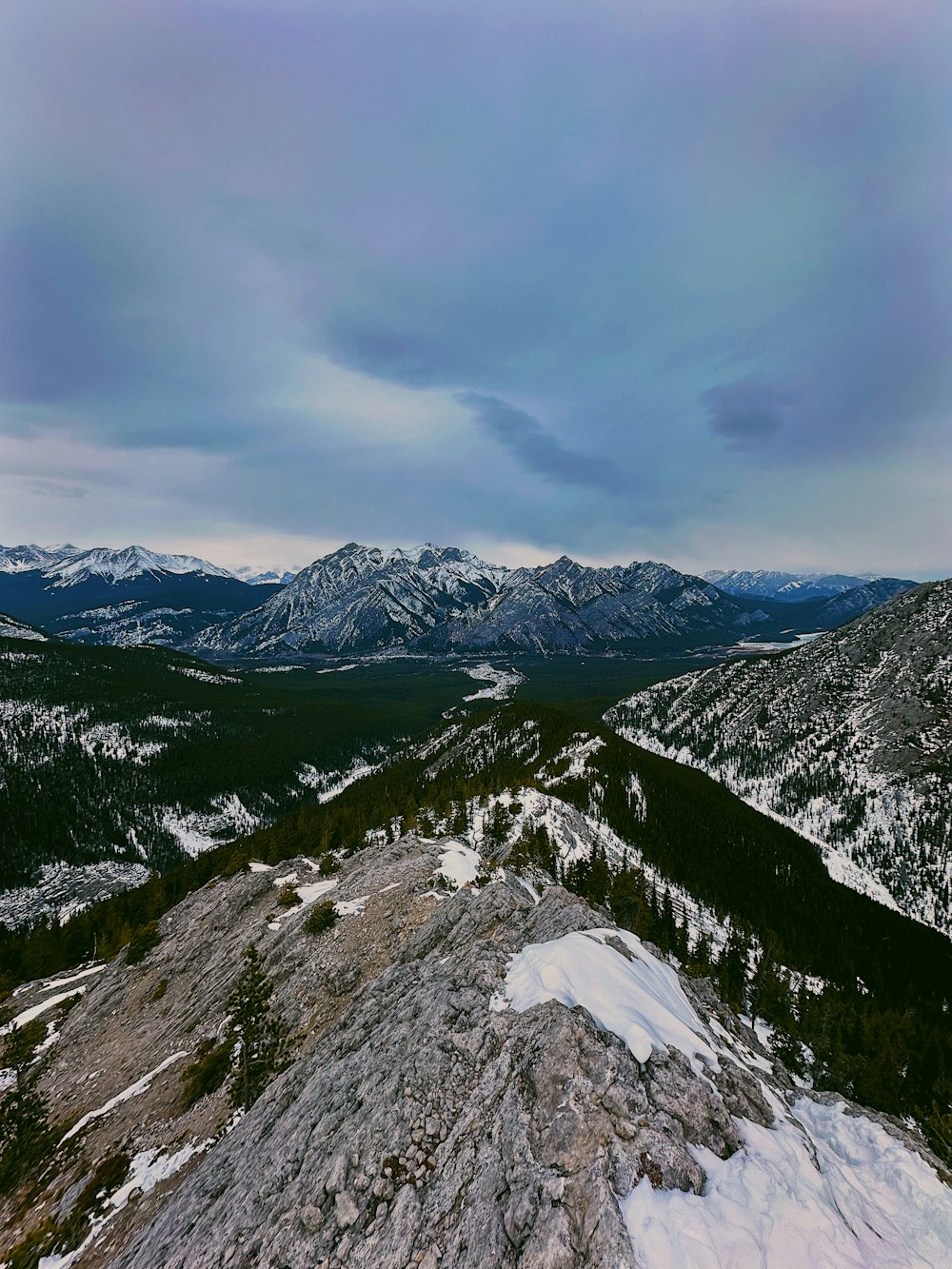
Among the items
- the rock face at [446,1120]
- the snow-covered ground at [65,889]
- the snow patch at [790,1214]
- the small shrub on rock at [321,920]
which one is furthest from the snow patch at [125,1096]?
the snow-covered ground at [65,889]

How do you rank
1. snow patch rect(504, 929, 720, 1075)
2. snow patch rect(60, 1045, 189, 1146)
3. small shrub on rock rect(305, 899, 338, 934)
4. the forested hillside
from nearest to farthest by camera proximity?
snow patch rect(504, 929, 720, 1075) < snow patch rect(60, 1045, 189, 1146) < small shrub on rock rect(305, 899, 338, 934) < the forested hillside

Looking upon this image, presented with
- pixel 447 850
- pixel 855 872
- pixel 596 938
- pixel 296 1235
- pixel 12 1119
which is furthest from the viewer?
pixel 855 872

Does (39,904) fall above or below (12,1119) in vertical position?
below

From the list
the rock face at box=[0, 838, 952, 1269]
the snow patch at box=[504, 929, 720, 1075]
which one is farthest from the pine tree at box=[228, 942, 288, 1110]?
the snow patch at box=[504, 929, 720, 1075]

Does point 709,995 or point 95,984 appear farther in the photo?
point 95,984

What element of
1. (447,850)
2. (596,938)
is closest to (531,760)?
(447,850)

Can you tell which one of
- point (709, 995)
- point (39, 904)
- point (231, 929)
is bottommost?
point (39, 904)

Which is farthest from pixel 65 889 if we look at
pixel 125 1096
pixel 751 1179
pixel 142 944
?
pixel 751 1179

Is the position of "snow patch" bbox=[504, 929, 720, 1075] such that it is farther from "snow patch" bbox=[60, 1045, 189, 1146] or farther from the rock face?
"snow patch" bbox=[60, 1045, 189, 1146]

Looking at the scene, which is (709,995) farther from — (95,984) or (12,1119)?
(95,984)
